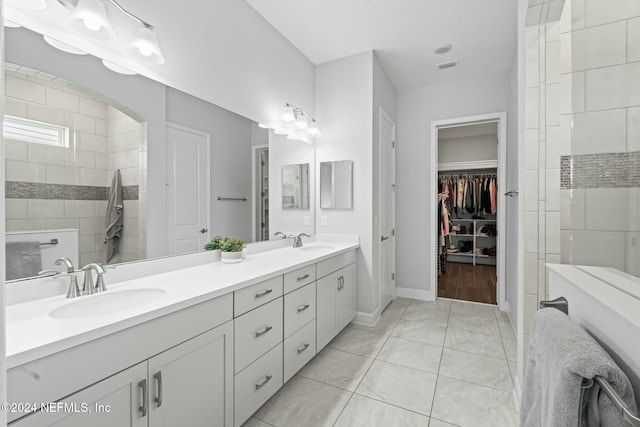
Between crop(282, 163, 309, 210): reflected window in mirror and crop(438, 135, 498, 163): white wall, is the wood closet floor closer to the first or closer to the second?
crop(438, 135, 498, 163): white wall

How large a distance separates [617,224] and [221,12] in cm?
245

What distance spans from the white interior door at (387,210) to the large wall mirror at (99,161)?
1704 millimetres

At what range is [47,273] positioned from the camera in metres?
1.19

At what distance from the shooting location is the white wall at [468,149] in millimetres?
5473

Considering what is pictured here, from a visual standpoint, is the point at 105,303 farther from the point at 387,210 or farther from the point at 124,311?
the point at 387,210

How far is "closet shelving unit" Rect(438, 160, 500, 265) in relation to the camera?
5699 mm

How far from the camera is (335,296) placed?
2428 millimetres

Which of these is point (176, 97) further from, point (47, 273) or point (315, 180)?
point (315, 180)

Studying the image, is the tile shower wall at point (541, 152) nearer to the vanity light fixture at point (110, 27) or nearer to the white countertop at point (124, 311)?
the white countertop at point (124, 311)

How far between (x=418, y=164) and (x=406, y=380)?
2.52m

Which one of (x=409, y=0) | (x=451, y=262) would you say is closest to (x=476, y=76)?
(x=409, y=0)

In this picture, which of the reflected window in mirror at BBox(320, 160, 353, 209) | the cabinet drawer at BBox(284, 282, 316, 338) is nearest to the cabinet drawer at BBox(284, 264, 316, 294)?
the cabinet drawer at BBox(284, 282, 316, 338)

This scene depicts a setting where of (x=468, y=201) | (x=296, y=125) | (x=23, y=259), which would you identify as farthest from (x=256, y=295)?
(x=468, y=201)

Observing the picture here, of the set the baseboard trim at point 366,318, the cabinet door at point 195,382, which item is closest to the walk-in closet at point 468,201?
the baseboard trim at point 366,318
